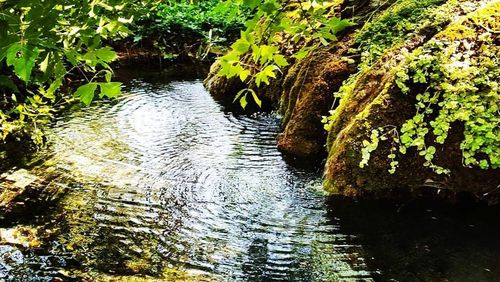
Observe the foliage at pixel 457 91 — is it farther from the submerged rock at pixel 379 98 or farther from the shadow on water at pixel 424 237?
the shadow on water at pixel 424 237

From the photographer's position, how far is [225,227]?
4785 millimetres

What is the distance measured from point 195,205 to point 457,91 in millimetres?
3140

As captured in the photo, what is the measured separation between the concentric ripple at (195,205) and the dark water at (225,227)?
0.01m

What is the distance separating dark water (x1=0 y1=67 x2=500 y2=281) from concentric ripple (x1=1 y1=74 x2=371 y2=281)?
14 mm

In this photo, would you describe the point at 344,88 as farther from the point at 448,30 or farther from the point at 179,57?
the point at 179,57

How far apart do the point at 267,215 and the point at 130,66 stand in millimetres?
12530

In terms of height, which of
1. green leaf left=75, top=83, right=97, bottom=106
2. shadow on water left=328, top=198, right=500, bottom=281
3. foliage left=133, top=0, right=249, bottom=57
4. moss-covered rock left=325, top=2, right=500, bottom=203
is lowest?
shadow on water left=328, top=198, right=500, bottom=281

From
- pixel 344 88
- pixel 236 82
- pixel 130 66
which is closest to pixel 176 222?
pixel 344 88

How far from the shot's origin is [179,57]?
678 inches

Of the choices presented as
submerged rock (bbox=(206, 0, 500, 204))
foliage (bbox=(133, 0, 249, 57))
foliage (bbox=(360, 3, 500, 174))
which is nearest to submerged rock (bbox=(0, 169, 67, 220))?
submerged rock (bbox=(206, 0, 500, 204))

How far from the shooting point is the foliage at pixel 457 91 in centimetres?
442

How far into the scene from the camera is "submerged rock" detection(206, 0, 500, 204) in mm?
4895

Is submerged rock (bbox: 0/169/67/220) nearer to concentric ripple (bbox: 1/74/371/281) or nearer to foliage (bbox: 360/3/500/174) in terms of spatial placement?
concentric ripple (bbox: 1/74/371/281)

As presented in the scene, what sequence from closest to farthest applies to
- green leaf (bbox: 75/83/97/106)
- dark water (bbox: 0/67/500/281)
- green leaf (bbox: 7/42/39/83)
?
green leaf (bbox: 7/42/39/83)
green leaf (bbox: 75/83/97/106)
dark water (bbox: 0/67/500/281)
